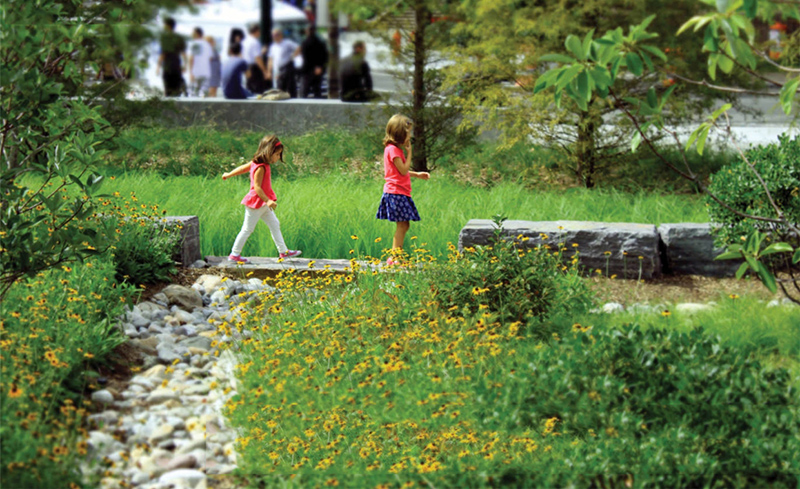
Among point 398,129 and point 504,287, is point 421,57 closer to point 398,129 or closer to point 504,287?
point 398,129

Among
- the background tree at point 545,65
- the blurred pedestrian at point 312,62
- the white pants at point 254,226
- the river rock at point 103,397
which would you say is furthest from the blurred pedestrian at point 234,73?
the river rock at point 103,397

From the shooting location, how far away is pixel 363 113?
11484mm

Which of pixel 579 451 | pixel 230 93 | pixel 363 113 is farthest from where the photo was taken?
pixel 230 93

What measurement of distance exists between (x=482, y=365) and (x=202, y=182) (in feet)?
16.5

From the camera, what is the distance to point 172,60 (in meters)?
13.4

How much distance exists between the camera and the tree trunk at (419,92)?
358 inches

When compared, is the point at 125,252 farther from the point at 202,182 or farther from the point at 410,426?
the point at 202,182

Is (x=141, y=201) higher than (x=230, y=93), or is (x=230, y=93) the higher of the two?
(x=230, y=93)

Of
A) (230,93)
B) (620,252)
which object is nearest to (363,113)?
(230,93)

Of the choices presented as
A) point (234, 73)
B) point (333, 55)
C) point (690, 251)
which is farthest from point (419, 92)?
point (234, 73)

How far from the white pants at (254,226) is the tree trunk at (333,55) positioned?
261 inches

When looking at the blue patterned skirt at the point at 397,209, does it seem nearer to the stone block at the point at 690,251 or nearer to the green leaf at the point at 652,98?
the stone block at the point at 690,251

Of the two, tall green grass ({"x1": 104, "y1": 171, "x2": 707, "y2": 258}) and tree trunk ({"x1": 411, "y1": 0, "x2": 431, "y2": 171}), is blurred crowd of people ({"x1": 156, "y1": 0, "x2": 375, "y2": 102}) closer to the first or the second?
tree trunk ({"x1": 411, "y1": 0, "x2": 431, "y2": 171})

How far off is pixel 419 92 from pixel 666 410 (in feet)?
21.9
